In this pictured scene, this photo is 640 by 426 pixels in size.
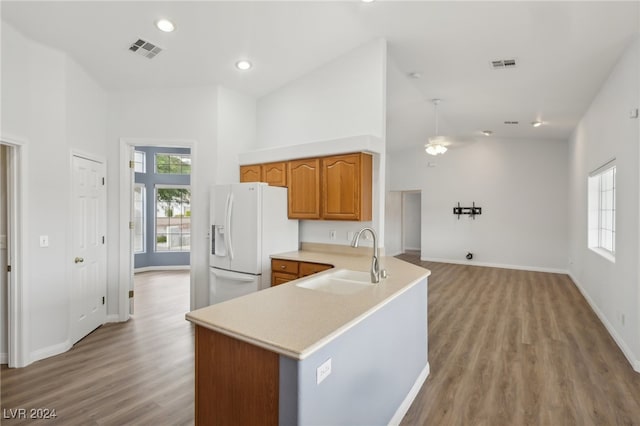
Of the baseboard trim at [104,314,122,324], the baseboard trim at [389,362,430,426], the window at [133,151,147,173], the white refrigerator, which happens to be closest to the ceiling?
the white refrigerator

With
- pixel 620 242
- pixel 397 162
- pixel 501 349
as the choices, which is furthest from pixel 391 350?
pixel 397 162

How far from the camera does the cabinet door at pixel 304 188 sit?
4070mm

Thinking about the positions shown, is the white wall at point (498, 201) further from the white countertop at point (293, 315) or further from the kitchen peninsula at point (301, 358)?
the kitchen peninsula at point (301, 358)

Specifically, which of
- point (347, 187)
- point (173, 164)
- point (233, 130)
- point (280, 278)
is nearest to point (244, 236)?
point (280, 278)

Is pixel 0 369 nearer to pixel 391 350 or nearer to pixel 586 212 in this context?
pixel 391 350

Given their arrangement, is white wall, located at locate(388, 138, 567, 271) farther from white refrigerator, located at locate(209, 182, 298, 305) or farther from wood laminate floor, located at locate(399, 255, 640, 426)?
white refrigerator, located at locate(209, 182, 298, 305)

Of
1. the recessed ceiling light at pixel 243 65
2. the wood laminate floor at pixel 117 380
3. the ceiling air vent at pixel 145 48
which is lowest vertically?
the wood laminate floor at pixel 117 380

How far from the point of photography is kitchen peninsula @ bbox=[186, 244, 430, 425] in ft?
4.55

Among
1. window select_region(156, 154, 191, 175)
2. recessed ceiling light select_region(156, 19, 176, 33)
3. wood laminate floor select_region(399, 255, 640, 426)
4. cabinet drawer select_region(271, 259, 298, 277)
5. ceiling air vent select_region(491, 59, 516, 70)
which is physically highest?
ceiling air vent select_region(491, 59, 516, 70)

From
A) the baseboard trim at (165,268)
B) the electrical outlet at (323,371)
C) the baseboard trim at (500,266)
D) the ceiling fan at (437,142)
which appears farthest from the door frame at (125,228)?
the baseboard trim at (500,266)

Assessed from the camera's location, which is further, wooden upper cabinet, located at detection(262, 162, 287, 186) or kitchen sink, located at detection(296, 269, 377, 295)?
wooden upper cabinet, located at detection(262, 162, 287, 186)

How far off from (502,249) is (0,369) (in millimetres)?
8972

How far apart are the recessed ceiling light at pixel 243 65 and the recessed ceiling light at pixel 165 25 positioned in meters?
0.92

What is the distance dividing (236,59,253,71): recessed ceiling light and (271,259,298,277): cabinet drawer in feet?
7.70
